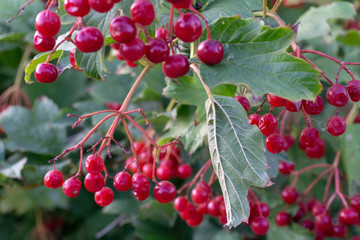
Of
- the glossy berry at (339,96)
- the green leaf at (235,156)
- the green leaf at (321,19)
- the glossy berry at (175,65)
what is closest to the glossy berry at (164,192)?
the green leaf at (235,156)

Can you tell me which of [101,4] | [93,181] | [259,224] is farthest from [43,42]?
[259,224]

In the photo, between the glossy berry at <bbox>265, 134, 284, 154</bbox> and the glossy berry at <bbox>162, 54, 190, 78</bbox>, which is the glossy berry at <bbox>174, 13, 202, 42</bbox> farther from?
the glossy berry at <bbox>265, 134, 284, 154</bbox>

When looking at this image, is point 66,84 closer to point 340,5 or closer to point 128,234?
point 128,234

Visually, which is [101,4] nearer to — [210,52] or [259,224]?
[210,52]

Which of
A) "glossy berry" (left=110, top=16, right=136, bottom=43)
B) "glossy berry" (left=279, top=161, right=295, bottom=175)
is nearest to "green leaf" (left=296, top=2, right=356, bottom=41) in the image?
"glossy berry" (left=279, top=161, right=295, bottom=175)

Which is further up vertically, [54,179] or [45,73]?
[45,73]

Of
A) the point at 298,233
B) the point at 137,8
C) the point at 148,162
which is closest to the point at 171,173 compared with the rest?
the point at 148,162

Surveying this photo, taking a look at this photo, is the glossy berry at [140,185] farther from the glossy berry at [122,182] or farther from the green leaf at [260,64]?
the green leaf at [260,64]
